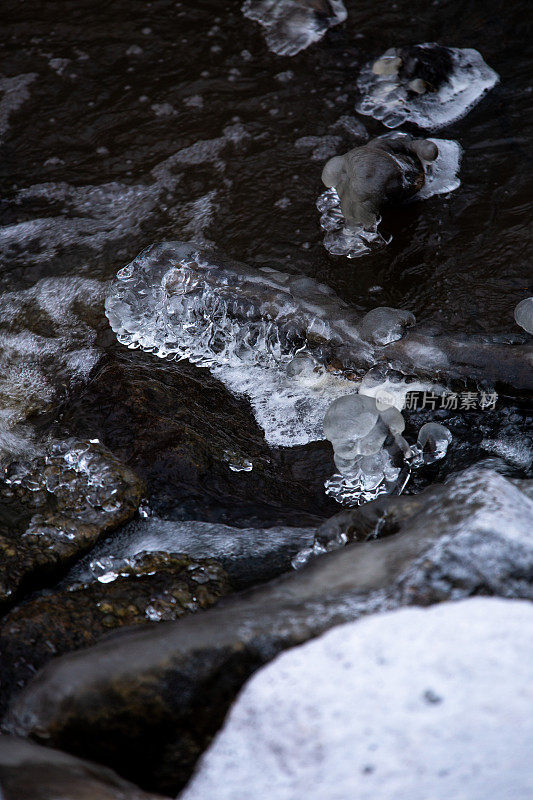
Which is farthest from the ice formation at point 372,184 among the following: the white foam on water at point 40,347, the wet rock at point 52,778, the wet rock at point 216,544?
the wet rock at point 52,778

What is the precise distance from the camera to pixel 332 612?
1.90m

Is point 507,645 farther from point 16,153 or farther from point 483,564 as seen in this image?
point 16,153

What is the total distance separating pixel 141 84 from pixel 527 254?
12.0ft

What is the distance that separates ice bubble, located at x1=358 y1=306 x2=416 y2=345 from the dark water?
20 centimetres

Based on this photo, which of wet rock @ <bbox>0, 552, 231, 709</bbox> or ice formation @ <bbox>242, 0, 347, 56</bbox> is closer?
wet rock @ <bbox>0, 552, 231, 709</bbox>

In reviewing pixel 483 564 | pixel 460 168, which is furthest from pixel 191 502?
pixel 460 168

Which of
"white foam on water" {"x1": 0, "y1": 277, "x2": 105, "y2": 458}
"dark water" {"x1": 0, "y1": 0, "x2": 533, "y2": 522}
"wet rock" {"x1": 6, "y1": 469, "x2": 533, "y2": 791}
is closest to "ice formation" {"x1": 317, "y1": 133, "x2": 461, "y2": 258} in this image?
"dark water" {"x1": 0, "y1": 0, "x2": 533, "y2": 522}

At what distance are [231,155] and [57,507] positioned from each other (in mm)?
3223

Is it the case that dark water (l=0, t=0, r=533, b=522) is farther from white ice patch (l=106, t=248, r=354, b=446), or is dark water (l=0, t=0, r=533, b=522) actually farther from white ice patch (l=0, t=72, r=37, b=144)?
white ice patch (l=106, t=248, r=354, b=446)

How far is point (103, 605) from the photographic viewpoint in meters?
2.45

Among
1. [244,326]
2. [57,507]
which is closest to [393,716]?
[57,507]

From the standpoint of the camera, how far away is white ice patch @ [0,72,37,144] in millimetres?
5672

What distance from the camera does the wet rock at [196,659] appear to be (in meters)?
1.85

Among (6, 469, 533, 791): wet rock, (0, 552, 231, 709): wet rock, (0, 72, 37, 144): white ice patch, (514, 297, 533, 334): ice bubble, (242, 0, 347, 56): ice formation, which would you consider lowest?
(514, 297, 533, 334): ice bubble
